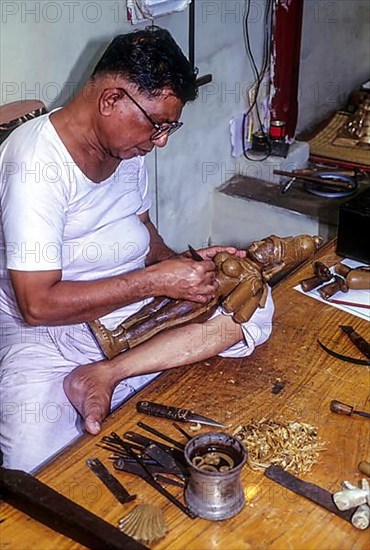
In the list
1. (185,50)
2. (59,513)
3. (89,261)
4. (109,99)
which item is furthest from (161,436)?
(185,50)

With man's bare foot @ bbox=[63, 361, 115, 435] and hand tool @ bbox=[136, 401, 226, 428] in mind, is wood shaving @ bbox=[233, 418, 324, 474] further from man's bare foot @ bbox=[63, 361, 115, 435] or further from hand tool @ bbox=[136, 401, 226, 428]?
man's bare foot @ bbox=[63, 361, 115, 435]

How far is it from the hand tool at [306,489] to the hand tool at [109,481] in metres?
0.34

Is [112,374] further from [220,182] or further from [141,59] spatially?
[220,182]

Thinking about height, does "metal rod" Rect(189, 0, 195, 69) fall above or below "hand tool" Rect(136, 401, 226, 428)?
above

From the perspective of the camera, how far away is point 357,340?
7.57 ft

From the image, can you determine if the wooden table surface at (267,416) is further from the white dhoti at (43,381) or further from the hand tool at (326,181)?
the hand tool at (326,181)

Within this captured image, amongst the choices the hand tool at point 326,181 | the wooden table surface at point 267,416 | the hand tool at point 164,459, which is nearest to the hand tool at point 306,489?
the wooden table surface at point 267,416

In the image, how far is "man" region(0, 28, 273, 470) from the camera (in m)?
1.96

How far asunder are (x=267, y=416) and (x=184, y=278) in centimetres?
47

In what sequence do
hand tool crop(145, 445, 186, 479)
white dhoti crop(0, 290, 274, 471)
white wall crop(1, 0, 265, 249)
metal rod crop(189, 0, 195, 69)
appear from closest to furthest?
1. hand tool crop(145, 445, 186, 479)
2. white dhoti crop(0, 290, 274, 471)
3. white wall crop(1, 0, 265, 249)
4. metal rod crop(189, 0, 195, 69)

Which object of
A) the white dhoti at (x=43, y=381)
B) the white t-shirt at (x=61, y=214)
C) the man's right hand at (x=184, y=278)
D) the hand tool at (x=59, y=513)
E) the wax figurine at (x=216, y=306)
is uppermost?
the white t-shirt at (x=61, y=214)

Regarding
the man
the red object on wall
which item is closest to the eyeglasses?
the man

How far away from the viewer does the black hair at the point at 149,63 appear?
6.31 feet

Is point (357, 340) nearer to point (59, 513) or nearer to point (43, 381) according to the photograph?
point (43, 381)
